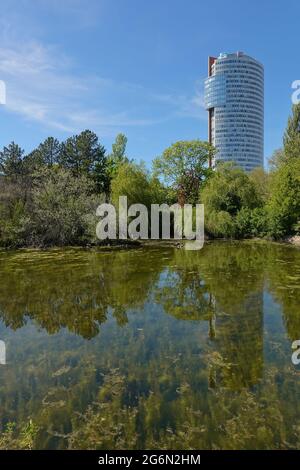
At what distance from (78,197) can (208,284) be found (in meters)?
15.7

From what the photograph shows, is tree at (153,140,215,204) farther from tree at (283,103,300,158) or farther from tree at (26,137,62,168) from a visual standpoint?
tree at (26,137,62,168)

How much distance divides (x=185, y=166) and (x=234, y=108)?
71013 mm

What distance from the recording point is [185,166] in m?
35.1

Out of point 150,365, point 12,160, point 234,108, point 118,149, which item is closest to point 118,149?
point 118,149

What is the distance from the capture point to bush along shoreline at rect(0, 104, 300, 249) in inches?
895

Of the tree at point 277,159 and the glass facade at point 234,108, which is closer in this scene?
the tree at point 277,159

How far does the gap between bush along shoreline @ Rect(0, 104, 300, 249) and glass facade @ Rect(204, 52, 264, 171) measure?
5826cm

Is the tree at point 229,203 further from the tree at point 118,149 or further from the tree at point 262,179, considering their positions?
the tree at point 118,149

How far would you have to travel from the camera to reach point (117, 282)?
37.7ft

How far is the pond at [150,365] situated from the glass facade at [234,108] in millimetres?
91365

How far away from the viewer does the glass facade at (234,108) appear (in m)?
96.2

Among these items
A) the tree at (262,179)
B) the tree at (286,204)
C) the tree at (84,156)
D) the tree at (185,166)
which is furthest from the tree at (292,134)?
Answer: the tree at (84,156)
